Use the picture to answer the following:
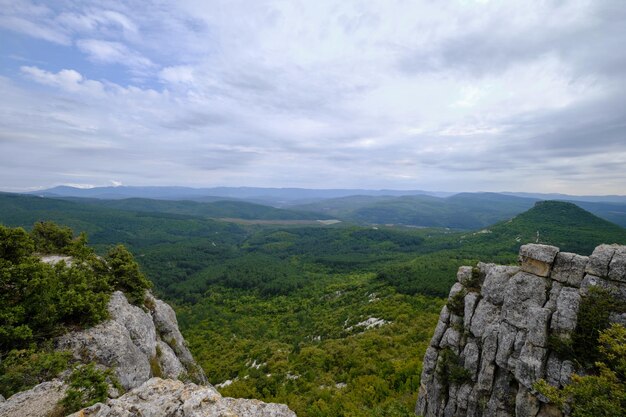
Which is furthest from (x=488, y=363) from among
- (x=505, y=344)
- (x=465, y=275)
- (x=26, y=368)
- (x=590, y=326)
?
(x=26, y=368)

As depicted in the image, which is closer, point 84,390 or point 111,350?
point 84,390

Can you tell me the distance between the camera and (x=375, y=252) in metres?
181

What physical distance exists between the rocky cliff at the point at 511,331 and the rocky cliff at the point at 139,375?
14007mm

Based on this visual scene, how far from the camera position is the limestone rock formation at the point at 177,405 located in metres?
9.03

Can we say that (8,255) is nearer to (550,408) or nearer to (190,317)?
(550,408)

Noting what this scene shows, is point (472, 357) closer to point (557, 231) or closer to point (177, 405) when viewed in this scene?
point (177, 405)

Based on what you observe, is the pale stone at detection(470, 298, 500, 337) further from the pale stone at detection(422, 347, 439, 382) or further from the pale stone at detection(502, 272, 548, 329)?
the pale stone at detection(422, 347, 439, 382)

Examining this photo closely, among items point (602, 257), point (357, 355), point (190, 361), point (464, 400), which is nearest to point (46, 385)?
point (190, 361)

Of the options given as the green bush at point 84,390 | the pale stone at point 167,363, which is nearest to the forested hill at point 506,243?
the pale stone at point 167,363

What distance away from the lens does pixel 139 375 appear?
14.8 metres

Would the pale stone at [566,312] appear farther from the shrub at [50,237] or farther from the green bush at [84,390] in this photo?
the shrub at [50,237]

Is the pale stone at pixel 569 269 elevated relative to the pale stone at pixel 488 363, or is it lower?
elevated

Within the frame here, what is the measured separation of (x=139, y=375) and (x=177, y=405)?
23.9ft

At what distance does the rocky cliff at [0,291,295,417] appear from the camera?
9.36 m
